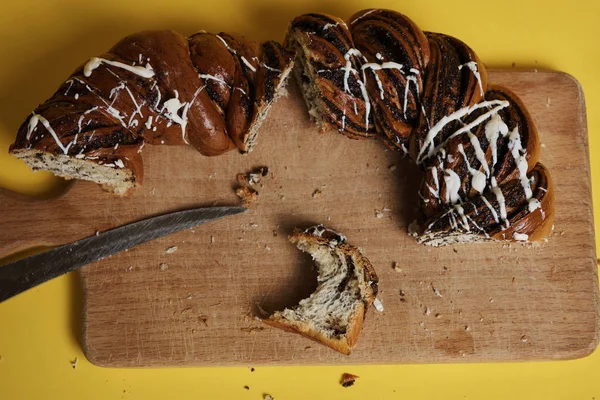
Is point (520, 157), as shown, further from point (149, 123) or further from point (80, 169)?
point (80, 169)

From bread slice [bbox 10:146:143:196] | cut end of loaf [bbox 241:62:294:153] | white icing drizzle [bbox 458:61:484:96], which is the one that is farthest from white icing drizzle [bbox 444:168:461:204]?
bread slice [bbox 10:146:143:196]

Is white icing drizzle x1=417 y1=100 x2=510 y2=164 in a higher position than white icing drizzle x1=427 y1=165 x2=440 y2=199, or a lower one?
higher

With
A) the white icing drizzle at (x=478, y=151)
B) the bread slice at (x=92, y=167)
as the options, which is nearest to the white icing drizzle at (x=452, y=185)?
the white icing drizzle at (x=478, y=151)

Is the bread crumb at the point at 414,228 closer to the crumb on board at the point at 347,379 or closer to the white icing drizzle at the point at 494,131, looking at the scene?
the white icing drizzle at the point at 494,131

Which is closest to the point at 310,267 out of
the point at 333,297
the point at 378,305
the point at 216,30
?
the point at 333,297

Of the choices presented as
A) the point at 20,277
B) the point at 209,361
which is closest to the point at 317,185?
the point at 209,361

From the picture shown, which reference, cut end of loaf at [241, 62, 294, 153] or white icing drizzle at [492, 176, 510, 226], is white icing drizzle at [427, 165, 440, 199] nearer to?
white icing drizzle at [492, 176, 510, 226]

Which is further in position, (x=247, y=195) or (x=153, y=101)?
(x=247, y=195)
